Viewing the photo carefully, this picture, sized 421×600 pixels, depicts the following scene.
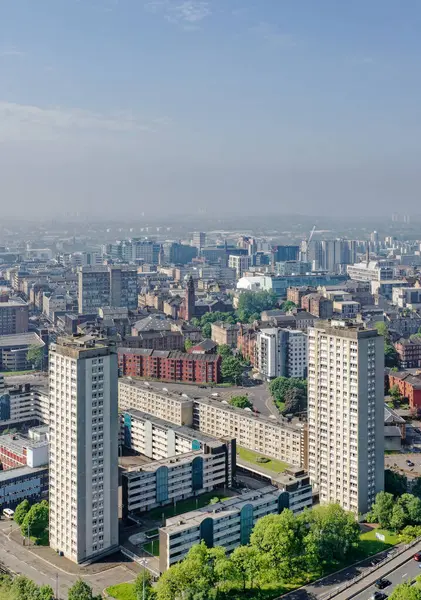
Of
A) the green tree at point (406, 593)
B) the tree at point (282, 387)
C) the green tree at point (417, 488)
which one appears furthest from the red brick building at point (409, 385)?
the green tree at point (406, 593)

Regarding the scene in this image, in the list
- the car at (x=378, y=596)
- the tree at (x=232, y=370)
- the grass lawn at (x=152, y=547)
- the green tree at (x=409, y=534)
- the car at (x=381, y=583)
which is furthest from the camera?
the tree at (x=232, y=370)

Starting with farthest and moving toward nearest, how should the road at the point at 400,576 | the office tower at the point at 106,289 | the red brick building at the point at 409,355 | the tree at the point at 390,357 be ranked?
the office tower at the point at 106,289 < the red brick building at the point at 409,355 < the tree at the point at 390,357 < the road at the point at 400,576

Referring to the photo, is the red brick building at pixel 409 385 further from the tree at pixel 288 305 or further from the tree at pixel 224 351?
the tree at pixel 288 305

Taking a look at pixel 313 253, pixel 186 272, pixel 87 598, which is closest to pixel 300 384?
pixel 87 598

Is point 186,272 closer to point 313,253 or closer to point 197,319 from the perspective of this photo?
point 313,253

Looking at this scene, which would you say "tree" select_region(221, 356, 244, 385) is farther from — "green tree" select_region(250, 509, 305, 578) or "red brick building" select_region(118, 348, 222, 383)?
"green tree" select_region(250, 509, 305, 578)

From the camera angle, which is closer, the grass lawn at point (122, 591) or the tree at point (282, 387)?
the grass lawn at point (122, 591)

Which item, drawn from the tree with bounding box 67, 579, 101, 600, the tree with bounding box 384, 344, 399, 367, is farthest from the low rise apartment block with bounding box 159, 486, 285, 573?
the tree with bounding box 384, 344, 399, 367

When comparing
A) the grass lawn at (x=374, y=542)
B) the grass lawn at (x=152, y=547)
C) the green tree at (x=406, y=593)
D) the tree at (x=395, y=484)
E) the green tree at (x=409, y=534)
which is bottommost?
the grass lawn at (x=152, y=547)
